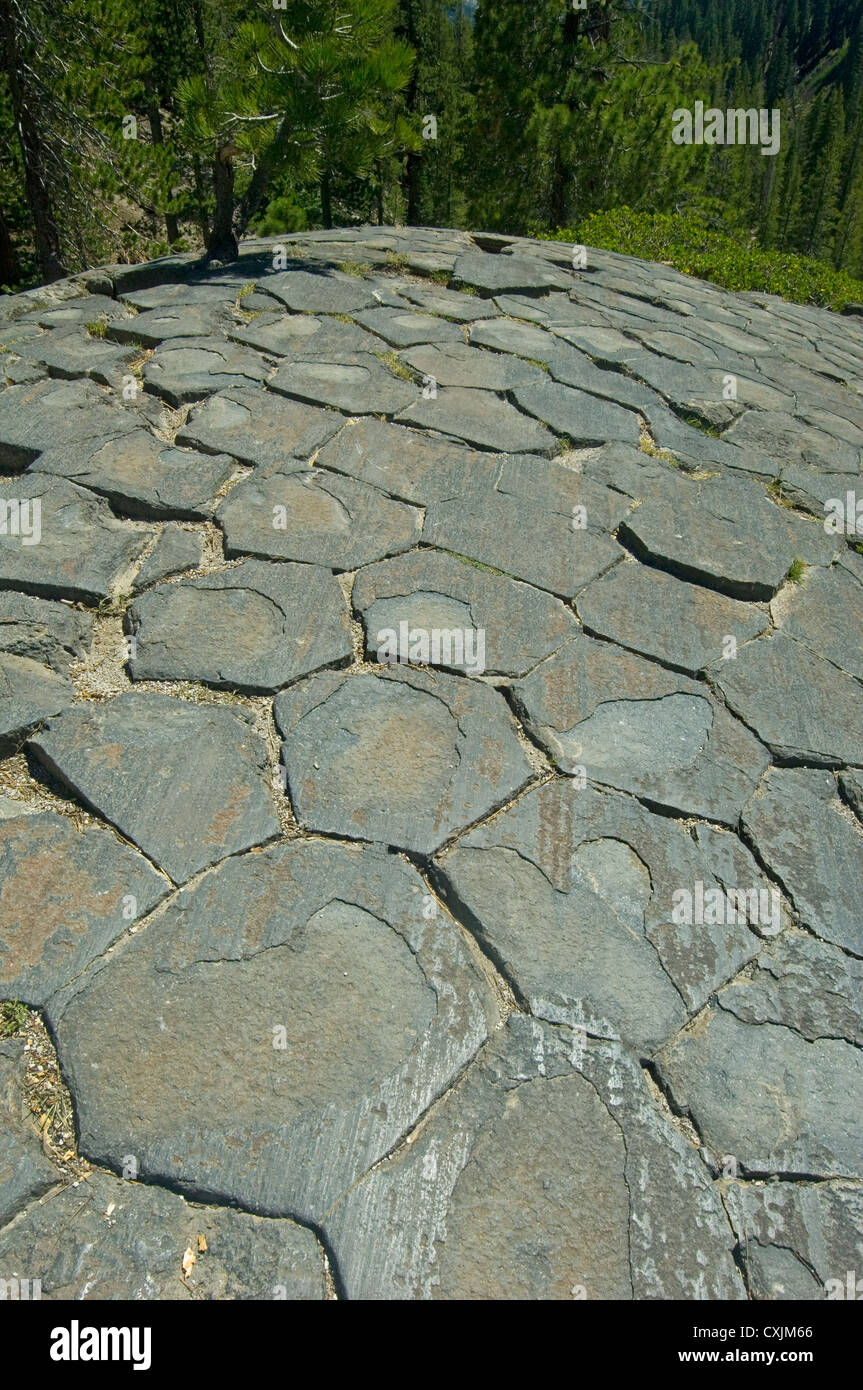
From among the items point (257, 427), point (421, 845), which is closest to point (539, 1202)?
point (421, 845)

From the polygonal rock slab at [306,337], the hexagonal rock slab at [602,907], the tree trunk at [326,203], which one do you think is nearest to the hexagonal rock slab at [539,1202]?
the hexagonal rock slab at [602,907]

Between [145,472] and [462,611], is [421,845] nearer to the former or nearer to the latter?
[462,611]

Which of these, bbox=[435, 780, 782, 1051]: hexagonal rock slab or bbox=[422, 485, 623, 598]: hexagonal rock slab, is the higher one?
bbox=[422, 485, 623, 598]: hexagonal rock slab

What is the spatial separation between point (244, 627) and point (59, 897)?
3.06 feet

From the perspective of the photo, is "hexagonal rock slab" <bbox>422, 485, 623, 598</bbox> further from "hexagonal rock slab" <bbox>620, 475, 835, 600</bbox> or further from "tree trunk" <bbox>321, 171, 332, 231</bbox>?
"tree trunk" <bbox>321, 171, 332, 231</bbox>

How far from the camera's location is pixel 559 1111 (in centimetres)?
156

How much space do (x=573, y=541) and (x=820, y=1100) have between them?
6.08ft

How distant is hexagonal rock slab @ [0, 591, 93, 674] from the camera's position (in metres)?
2.34

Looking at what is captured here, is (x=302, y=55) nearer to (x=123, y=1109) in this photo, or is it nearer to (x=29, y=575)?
(x=29, y=575)

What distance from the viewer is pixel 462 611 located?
103 inches

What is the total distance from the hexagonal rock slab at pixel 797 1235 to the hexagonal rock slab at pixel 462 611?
52.5 inches

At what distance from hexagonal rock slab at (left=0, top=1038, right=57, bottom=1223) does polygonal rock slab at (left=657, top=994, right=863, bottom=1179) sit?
1.07 m

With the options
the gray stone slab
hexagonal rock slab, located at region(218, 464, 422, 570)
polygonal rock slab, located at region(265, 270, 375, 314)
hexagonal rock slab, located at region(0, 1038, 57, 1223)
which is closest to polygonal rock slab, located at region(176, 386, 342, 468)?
hexagonal rock slab, located at region(218, 464, 422, 570)

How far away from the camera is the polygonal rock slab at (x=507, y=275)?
205 inches
